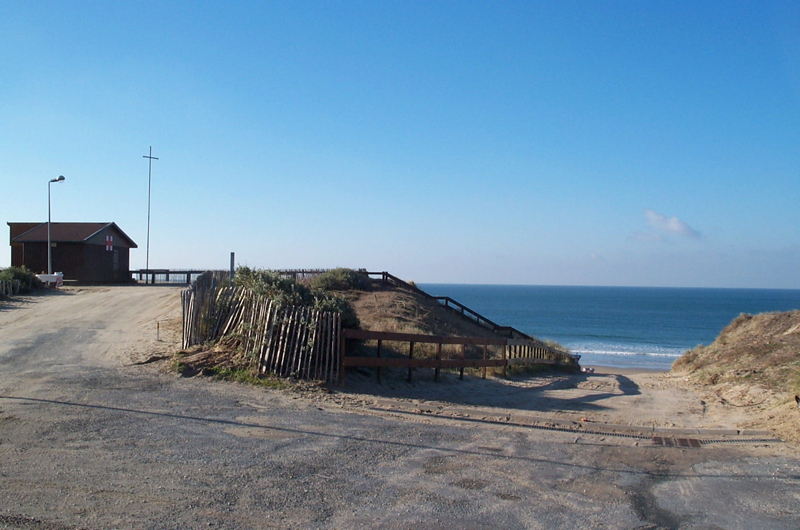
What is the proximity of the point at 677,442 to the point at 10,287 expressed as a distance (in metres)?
25.8

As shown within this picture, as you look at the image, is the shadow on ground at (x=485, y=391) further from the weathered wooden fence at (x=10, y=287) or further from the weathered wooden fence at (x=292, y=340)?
the weathered wooden fence at (x=10, y=287)

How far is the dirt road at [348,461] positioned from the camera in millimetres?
5625

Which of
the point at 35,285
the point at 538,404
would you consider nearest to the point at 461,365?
the point at 538,404

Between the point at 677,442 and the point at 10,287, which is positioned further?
the point at 10,287

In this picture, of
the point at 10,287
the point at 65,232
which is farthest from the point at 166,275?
the point at 10,287

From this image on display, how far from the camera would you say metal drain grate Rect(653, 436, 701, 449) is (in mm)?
8961

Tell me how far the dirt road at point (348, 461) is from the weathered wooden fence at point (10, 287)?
14692mm

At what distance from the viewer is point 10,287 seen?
25688 mm

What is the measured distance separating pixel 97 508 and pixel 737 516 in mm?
5785

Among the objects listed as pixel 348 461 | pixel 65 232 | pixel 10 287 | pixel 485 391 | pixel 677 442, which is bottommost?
pixel 485 391

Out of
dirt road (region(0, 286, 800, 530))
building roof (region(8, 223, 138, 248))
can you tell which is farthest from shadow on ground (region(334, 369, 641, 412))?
building roof (region(8, 223, 138, 248))

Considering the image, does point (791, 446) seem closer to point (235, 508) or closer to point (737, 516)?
point (737, 516)

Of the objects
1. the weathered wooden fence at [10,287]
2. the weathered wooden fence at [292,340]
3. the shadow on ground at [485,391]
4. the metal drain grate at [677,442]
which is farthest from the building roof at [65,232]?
the metal drain grate at [677,442]

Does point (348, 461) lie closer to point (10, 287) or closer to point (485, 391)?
point (485, 391)
